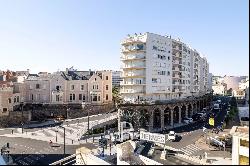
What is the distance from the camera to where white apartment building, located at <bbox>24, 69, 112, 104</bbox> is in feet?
336

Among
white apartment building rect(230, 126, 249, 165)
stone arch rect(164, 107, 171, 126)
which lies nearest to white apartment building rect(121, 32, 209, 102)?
stone arch rect(164, 107, 171, 126)

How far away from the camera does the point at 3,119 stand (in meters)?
88.3

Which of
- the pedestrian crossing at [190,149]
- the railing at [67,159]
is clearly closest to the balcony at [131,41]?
the pedestrian crossing at [190,149]

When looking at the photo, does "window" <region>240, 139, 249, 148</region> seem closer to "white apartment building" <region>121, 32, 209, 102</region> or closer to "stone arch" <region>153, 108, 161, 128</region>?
"white apartment building" <region>121, 32, 209, 102</region>

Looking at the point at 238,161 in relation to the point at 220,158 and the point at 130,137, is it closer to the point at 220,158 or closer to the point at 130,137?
the point at 220,158

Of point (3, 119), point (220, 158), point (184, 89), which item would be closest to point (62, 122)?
point (3, 119)

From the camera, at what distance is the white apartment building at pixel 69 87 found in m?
102

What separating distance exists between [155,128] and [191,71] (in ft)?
132

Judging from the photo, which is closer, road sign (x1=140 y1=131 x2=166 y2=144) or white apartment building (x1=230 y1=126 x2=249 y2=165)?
white apartment building (x1=230 y1=126 x2=249 y2=165)

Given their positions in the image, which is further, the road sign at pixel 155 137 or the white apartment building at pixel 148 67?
the white apartment building at pixel 148 67

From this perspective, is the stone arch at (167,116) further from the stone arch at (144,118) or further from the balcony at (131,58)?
the balcony at (131,58)

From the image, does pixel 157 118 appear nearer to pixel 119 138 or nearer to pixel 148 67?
pixel 148 67

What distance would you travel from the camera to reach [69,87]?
104 meters

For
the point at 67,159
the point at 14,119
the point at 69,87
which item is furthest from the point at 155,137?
the point at 69,87
